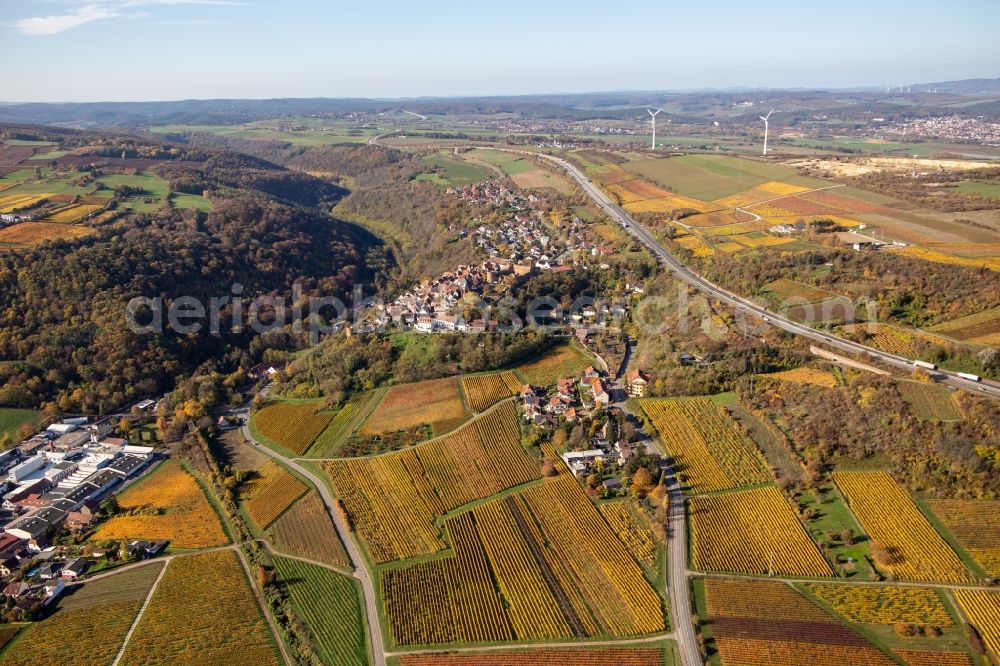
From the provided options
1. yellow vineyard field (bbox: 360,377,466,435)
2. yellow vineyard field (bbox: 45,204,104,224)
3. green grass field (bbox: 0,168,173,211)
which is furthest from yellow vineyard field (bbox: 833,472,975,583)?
green grass field (bbox: 0,168,173,211)

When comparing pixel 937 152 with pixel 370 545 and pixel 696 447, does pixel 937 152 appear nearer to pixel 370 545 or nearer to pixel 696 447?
pixel 696 447

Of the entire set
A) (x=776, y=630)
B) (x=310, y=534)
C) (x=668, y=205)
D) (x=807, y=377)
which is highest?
(x=668, y=205)

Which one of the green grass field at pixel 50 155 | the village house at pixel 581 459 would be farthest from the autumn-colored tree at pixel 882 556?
the green grass field at pixel 50 155

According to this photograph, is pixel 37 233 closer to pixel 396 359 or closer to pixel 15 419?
pixel 15 419

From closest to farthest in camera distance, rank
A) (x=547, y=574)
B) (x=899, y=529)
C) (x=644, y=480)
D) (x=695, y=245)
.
A: (x=547, y=574) < (x=899, y=529) < (x=644, y=480) < (x=695, y=245)

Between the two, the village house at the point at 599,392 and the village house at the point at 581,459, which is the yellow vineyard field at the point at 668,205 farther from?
the village house at the point at 581,459

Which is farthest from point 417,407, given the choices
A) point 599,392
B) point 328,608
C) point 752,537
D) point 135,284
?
point 135,284

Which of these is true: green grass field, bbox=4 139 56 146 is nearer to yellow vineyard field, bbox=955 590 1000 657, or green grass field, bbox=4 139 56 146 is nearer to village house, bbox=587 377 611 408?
village house, bbox=587 377 611 408
